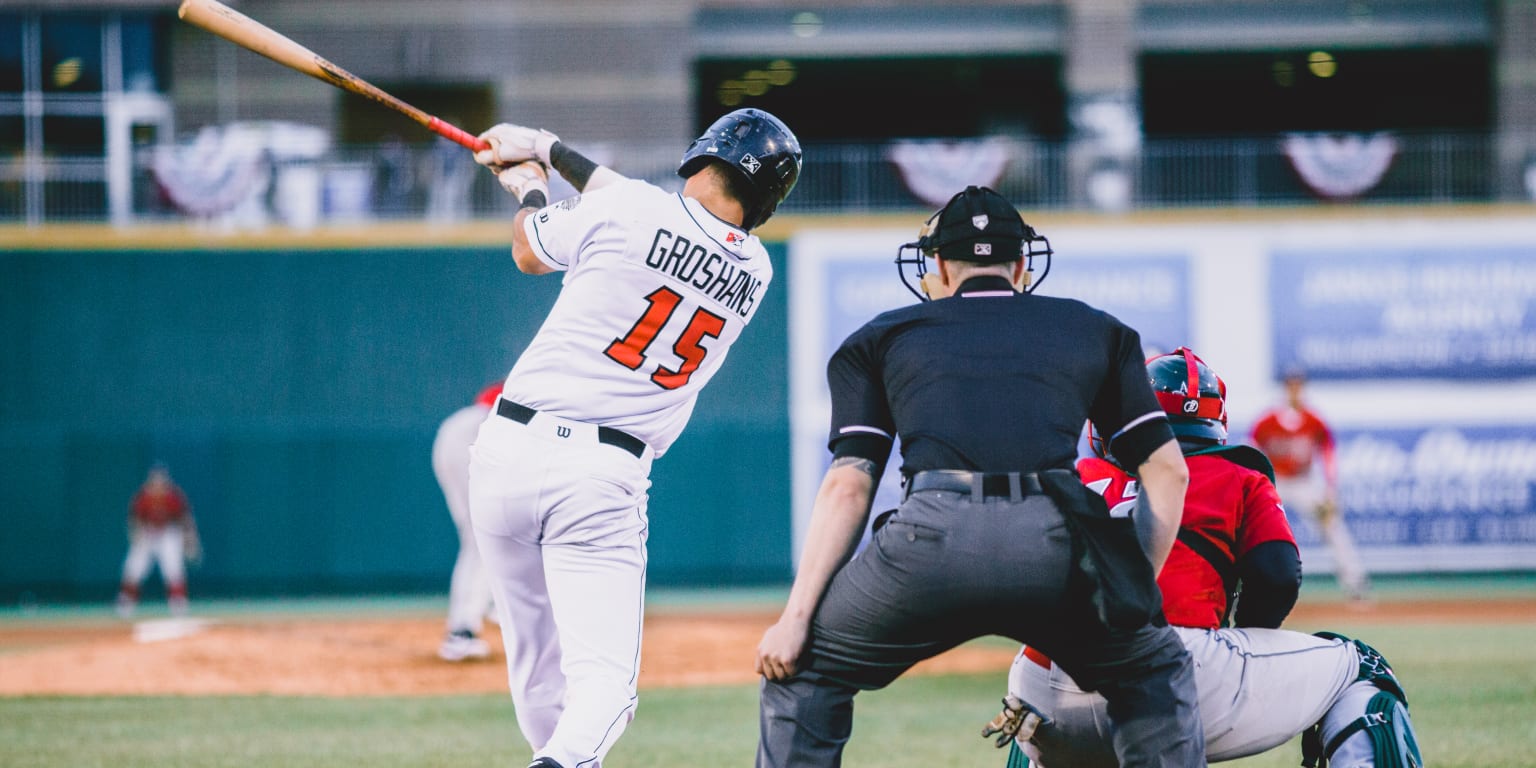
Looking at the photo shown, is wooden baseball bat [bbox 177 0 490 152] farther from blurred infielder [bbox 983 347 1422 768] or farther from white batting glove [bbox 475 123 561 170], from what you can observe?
blurred infielder [bbox 983 347 1422 768]

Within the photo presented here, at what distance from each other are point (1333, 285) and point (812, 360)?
19.8 ft

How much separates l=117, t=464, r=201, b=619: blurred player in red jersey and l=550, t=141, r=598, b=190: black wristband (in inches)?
524

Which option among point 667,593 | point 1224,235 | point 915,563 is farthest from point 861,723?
point 1224,235

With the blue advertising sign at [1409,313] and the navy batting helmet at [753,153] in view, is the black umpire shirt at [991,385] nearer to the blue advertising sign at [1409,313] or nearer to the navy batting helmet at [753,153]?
the navy batting helmet at [753,153]

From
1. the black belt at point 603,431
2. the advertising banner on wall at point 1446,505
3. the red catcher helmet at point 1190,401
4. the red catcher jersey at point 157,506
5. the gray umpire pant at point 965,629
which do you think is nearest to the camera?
the gray umpire pant at point 965,629

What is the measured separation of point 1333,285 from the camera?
18.1m

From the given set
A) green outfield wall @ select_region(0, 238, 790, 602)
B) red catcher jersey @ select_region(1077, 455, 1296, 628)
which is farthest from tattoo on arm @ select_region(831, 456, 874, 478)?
green outfield wall @ select_region(0, 238, 790, 602)

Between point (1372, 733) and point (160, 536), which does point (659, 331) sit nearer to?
point (1372, 733)

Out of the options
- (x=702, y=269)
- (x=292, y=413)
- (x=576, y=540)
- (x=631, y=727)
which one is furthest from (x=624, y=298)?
(x=292, y=413)

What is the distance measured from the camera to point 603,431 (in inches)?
186

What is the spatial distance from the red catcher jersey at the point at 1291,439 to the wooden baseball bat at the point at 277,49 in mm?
11713

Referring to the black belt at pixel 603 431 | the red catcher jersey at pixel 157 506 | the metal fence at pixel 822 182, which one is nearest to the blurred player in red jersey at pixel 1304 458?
the metal fence at pixel 822 182

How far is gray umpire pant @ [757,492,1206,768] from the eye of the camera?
11.5 ft

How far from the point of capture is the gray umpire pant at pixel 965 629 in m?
3.51
